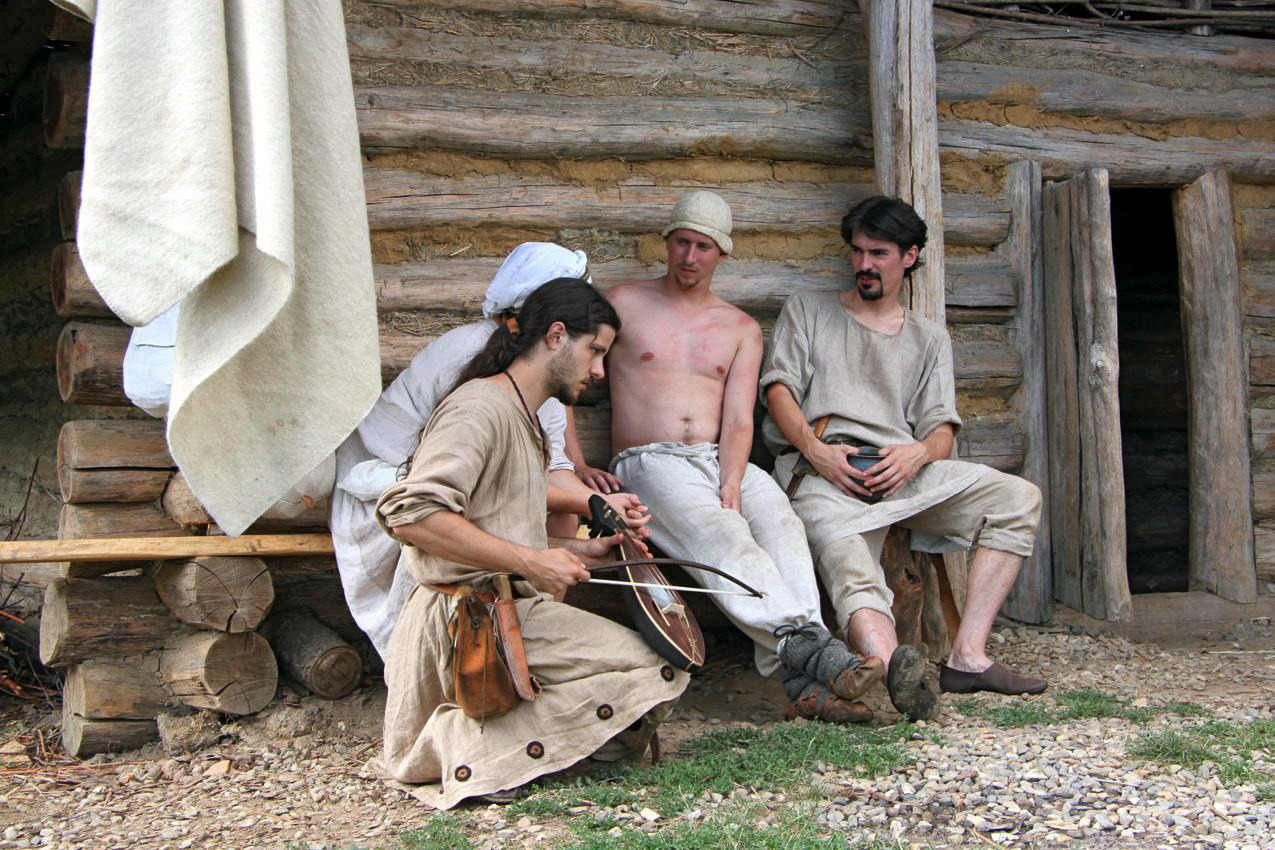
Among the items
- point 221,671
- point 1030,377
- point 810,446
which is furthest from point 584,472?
point 1030,377

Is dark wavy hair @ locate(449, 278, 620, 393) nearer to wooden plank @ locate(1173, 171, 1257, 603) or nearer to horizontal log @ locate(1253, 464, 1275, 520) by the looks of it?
wooden plank @ locate(1173, 171, 1257, 603)

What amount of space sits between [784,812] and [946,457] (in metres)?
2.36

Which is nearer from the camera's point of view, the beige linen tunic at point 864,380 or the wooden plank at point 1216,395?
the beige linen tunic at point 864,380

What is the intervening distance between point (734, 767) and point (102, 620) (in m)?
2.29

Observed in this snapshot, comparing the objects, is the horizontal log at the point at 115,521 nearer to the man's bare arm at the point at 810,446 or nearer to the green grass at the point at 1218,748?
the man's bare arm at the point at 810,446

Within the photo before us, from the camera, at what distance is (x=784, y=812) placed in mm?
3330

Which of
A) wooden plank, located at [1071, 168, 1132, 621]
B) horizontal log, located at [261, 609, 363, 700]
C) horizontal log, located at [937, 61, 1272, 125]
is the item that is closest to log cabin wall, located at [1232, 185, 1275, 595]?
horizontal log, located at [937, 61, 1272, 125]

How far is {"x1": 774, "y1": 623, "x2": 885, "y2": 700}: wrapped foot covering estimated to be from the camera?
4125 mm

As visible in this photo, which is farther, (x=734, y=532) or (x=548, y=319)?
(x=734, y=532)

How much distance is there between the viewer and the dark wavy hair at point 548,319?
3756 millimetres

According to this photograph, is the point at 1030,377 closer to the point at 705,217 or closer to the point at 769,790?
the point at 705,217

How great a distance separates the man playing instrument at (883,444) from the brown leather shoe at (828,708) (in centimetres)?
62

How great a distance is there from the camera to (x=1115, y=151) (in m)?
6.42

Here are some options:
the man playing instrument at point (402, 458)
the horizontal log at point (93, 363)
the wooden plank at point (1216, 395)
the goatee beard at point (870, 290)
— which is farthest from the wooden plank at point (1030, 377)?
the horizontal log at point (93, 363)
